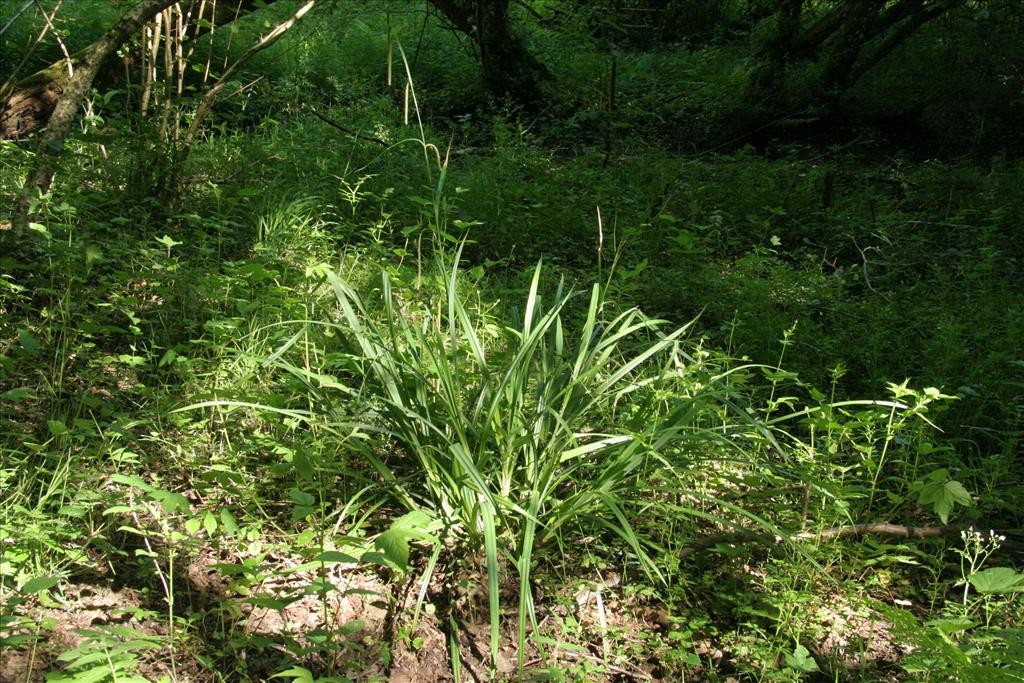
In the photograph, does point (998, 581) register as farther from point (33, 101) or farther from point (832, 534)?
point (33, 101)

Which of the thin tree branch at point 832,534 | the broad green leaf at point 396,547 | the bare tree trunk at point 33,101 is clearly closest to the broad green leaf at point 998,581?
the thin tree branch at point 832,534

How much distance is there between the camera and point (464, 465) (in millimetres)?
2143

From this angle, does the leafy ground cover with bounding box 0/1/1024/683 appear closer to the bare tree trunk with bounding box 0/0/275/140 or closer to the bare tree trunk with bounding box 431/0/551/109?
the bare tree trunk with bounding box 0/0/275/140

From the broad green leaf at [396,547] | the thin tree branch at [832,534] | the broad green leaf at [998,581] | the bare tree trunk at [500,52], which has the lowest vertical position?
the thin tree branch at [832,534]

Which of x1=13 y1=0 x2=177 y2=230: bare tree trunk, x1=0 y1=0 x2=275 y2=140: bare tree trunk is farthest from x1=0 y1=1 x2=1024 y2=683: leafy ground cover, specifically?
x1=0 y1=0 x2=275 y2=140: bare tree trunk

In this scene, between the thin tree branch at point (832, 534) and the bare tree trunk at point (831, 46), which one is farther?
the bare tree trunk at point (831, 46)

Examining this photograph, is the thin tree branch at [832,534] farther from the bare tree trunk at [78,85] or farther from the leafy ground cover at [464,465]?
the bare tree trunk at [78,85]

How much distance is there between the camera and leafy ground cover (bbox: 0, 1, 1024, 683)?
6.82 ft

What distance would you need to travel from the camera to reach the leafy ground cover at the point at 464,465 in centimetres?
208

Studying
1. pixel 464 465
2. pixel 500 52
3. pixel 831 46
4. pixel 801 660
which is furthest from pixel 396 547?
pixel 831 46

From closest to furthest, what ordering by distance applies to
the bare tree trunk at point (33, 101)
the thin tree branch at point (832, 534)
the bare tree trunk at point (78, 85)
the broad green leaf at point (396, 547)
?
the broad green leaf at point (396, 547), the thin tree branch at point (832, 534), the bare tree trunk at point (78, 85), the bare tree trunk at point (33, 101)

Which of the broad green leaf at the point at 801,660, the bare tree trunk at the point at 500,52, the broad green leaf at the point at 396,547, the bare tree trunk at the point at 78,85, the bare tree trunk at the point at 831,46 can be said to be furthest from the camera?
the bare tree trunk at the point at 500,52

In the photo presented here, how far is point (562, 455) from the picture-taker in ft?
7.68

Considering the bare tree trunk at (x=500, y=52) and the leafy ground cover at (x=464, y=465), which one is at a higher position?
the bare tree trunk at (x=500, y=52)
